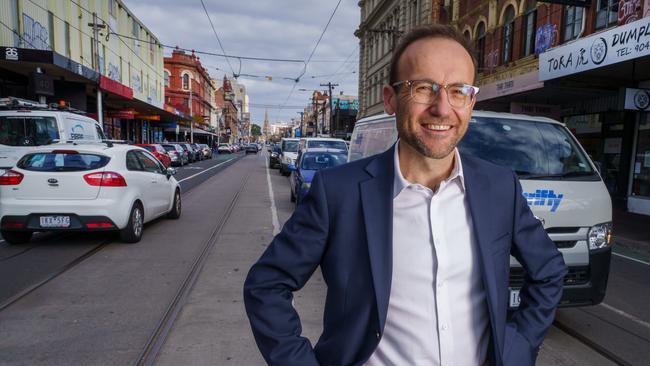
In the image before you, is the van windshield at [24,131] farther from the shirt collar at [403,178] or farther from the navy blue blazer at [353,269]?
the shirt collar at [403,178]

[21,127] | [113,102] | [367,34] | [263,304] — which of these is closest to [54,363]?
[263,304]

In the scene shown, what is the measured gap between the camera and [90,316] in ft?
14.1

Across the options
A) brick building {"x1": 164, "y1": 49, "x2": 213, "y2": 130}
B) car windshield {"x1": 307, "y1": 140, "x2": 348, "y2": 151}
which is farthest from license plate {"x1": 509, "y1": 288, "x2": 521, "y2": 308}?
brick building {"x1": 164, "y1": 49, "x2": 213, "y2": 130}

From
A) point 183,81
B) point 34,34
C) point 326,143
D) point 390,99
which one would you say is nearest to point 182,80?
point 183,81

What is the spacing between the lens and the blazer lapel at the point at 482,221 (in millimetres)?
1436

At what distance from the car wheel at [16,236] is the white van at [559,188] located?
621cm

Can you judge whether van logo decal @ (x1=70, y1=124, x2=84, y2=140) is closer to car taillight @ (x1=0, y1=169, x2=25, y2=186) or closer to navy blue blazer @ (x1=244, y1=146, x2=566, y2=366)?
car taillight @ (x1=0, y1=169, x2=25, y2=186)

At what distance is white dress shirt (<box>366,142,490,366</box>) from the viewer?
141 centimetres

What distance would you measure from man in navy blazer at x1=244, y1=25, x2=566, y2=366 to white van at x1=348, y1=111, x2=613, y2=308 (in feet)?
6.73

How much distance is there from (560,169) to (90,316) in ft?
16.0

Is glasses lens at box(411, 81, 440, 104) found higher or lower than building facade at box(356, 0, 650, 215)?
lower

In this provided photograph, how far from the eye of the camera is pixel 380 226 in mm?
1403

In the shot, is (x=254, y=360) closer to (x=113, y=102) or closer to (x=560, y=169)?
(x=560, y=169)

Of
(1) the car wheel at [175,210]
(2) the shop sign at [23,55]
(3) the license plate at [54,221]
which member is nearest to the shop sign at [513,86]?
(1) the car wheel at [175,210]
